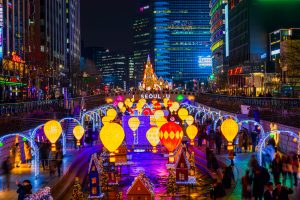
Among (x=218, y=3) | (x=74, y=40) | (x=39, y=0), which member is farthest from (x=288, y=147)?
(x=74, y=40)

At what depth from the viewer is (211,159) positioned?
25.1 m

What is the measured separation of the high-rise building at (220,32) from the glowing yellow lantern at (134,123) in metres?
88.1

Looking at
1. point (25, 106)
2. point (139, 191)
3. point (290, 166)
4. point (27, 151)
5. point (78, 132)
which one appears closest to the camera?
point (139, 191)

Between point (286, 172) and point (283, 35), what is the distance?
212 ft

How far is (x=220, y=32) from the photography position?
422 ft

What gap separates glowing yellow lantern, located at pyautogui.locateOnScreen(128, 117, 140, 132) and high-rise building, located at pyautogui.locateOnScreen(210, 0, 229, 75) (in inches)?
3470

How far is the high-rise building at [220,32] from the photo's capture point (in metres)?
122

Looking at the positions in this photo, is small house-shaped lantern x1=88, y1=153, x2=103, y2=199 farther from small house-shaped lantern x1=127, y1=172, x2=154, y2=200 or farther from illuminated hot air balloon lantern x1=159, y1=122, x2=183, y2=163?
small house-shaped lantern x1=127, y1=172, x2=154, y2=200

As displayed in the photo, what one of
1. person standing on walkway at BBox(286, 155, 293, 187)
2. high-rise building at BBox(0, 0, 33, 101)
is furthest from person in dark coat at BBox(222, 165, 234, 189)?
high-rise building at BBox(0, 0, 33, 101)

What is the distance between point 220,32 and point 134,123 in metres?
97.9

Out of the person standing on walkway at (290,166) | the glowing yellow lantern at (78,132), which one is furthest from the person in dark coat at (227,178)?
the glowing yellow lantern at (78,132)

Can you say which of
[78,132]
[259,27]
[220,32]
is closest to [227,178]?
[78,132]

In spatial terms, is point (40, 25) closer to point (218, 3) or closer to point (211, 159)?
point (218, 3)

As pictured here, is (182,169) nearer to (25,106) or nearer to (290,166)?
(290,166)
